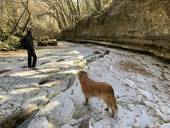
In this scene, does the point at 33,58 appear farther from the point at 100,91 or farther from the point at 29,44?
the point at 100,91

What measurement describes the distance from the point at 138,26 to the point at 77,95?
33.7 feet

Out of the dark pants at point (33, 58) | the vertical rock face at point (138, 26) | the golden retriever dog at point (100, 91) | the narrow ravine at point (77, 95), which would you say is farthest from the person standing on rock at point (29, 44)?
the vertical rock face at point (138, 26)

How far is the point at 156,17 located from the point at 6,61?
25.9 ft

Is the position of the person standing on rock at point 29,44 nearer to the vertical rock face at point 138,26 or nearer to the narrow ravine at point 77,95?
the narrow ravine at point 77,95

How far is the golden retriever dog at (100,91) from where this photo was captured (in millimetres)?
8102

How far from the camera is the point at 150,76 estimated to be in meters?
13.0

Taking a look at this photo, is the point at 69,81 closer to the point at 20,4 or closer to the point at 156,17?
the point at 156,17

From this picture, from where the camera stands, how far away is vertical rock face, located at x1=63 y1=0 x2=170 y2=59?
54.5ft

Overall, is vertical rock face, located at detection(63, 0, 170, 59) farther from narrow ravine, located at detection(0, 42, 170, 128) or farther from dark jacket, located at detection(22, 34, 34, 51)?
dark jacket, located at detection(22, 34, 34, 51)

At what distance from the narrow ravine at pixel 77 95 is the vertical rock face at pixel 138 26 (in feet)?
5.81

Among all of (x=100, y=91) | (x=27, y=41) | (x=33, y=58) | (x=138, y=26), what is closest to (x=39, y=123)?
(x=100, y=91)

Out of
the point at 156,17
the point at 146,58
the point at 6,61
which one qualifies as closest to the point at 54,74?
the point at 6,61

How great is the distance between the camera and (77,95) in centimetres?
991

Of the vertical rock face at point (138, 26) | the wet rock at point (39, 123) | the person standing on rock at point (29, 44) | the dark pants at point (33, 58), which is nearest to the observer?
the wet rock at point (39, 123)
